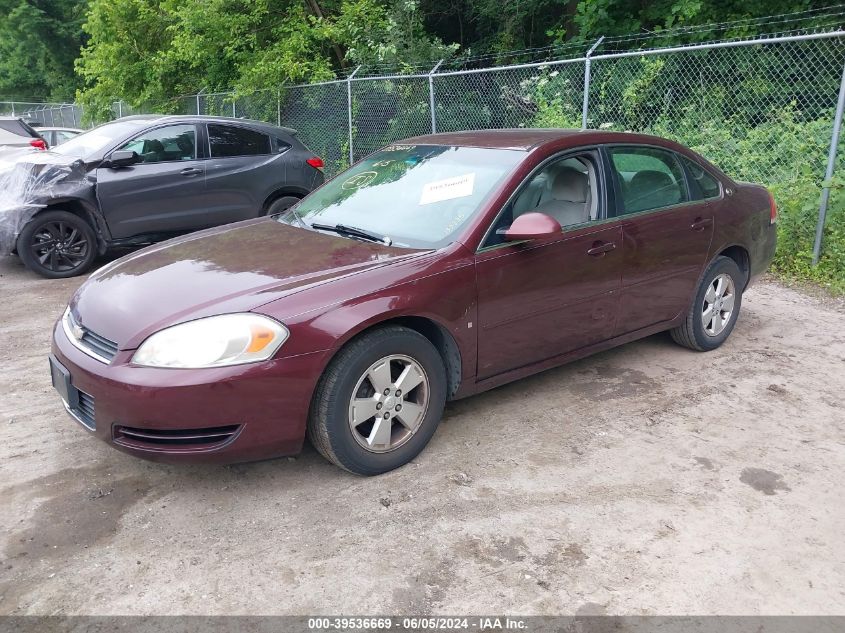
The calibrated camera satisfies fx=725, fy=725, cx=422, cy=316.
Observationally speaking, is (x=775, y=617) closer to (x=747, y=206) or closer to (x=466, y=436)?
(x=466, y=436)

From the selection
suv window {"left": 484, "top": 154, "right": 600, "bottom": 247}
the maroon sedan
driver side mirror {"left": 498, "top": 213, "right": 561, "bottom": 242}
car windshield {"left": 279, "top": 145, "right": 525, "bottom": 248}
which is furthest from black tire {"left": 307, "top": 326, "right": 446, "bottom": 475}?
suv window {"left": 484, "top": 154, "right": 600, "bottom": 247}

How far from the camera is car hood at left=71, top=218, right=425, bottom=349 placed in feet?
10.4

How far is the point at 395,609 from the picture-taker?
2.62 metres

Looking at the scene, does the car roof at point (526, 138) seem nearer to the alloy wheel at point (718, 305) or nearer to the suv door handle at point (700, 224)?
the suv door handle at point (700, 224)

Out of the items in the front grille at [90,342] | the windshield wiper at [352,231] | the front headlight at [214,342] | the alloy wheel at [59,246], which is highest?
the windshield wiper at [352,231]

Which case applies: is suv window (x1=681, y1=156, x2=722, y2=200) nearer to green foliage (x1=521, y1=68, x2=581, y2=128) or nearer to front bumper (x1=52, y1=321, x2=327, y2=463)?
front bumper (x1=52, y1=321, x2=327, y2=463)

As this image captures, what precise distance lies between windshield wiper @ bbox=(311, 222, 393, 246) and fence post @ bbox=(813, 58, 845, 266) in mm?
4930

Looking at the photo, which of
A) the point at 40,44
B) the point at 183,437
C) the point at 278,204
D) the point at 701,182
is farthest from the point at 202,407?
the point at 40,44

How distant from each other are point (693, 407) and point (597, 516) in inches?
55.5

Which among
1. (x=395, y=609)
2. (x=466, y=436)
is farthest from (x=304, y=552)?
(x=466, y=436)

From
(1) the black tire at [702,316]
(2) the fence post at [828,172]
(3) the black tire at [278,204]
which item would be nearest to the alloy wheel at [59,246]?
(3) the black tire at [278,204]

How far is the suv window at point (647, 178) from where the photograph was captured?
174 inches

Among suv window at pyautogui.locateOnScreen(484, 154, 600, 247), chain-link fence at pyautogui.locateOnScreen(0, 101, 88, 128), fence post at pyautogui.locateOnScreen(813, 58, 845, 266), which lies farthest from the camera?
chain-link fence at pyautogui.locateOnScreen(0, 101, 88, 128)

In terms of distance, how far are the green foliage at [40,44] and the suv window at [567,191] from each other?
37.8 metres
